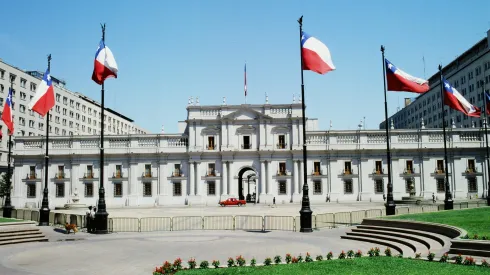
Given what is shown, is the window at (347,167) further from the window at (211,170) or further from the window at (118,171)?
the window at (118,171)

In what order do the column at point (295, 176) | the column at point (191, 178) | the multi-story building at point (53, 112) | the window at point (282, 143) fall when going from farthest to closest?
the multi-story building at point (53, 112) → the window at point (282, 143) → the column at point (191, 178) → the column at point (295, 176)

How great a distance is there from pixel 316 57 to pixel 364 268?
1432 centimetres

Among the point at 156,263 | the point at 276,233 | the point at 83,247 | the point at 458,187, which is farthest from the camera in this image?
the point at 458,187

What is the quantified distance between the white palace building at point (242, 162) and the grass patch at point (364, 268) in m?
49.6

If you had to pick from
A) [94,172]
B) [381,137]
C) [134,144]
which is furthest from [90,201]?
[381,137]

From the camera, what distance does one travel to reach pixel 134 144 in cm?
6575

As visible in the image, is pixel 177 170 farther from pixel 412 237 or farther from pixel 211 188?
pixel 412 237

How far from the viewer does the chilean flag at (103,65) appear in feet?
87.9

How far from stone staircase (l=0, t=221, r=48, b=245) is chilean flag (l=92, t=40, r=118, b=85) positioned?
926cm

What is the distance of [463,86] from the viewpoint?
80750 millimetres

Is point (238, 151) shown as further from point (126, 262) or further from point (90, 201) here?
point (126, 262)

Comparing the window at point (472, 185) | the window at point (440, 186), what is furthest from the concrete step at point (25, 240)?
the window at point (472, 185)

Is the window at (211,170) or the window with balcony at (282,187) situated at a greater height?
the window at (211,170)

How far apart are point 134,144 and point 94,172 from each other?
7092 mm
